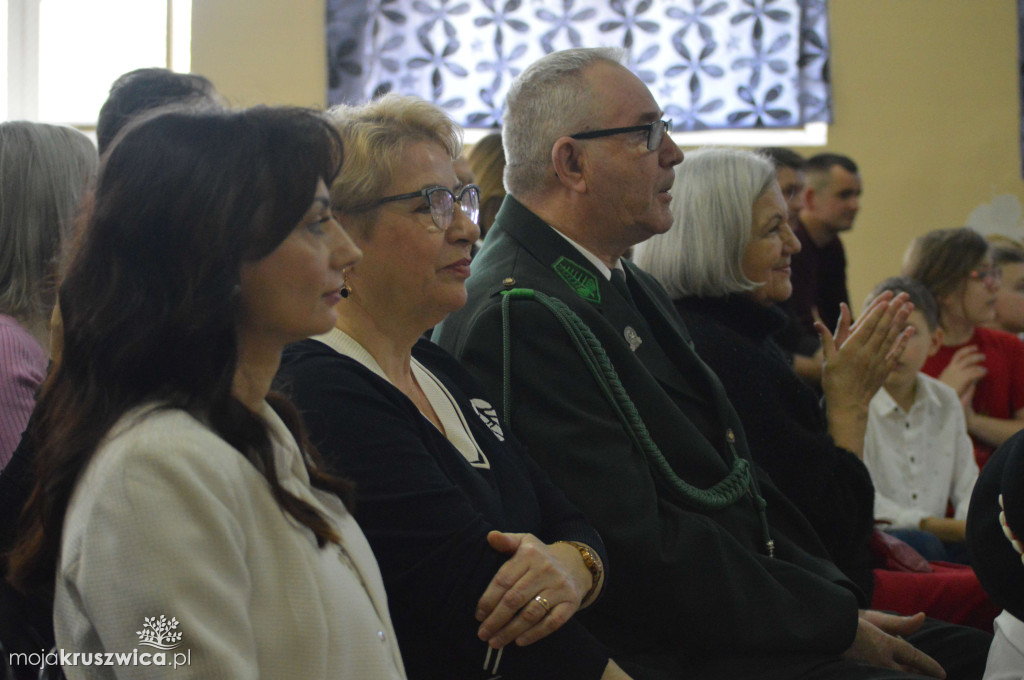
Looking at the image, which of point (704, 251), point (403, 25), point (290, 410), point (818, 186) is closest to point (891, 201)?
point (818, 186)

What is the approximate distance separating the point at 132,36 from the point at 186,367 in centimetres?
453

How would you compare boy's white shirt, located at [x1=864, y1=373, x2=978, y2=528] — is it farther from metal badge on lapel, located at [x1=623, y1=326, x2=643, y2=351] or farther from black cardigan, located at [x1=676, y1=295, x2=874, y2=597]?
metal badge on lapel, located at [x1=623, y1=326, x2=643, y2=351]

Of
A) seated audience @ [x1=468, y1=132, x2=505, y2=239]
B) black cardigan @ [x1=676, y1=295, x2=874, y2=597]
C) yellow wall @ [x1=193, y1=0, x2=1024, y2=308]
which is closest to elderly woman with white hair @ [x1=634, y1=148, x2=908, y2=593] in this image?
black cardigan @ [x1=676, y1=295, x2=874, y2=597]

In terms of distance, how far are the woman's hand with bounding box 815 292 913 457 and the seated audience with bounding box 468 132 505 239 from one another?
1.09 metres

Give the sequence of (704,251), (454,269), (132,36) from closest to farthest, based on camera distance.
→ (454,269), (704,251), (132,36)

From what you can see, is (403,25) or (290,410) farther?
(403,25)

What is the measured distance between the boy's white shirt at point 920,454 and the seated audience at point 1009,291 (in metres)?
1.52

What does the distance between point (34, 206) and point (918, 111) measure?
465 centimetres

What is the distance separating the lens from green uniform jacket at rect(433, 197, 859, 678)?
1.63 m

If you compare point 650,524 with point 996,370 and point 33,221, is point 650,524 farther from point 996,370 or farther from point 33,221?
point 996,370

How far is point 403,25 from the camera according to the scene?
5.06 m

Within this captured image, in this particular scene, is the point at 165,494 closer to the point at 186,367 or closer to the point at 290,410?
the point at 186,367

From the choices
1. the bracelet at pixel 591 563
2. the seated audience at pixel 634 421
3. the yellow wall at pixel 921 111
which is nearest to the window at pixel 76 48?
the yellow wall at pixel 921 111

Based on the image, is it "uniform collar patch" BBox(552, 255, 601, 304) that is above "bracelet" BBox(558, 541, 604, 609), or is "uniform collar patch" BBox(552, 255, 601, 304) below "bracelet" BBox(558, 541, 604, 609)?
above
